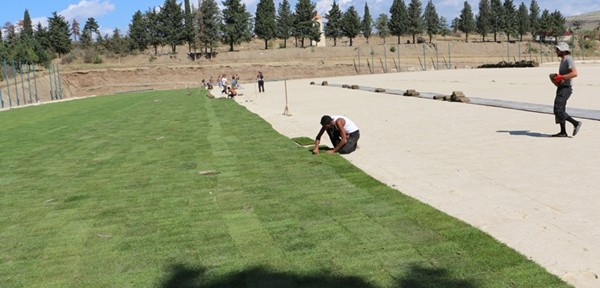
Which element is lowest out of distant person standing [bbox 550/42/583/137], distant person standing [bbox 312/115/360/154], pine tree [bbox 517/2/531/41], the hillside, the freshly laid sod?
the freshly laid sod

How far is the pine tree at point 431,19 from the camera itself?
11762cm

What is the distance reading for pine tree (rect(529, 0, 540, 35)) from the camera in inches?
4875

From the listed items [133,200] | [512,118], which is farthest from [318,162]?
[512,118]

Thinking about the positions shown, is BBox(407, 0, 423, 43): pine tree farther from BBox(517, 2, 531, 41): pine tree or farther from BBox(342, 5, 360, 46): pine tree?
BBox(517, 2, 531, 41): pine tree

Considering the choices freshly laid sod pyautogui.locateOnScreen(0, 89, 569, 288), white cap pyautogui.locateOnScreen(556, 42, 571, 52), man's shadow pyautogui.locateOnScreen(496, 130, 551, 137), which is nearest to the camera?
freshly laid sod pyautogui.locateOnScreen(0, 89, 569, 288)

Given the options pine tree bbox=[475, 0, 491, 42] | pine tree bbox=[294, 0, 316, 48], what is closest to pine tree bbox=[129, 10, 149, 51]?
pine tree bbox=[294, 0, 316, 48]

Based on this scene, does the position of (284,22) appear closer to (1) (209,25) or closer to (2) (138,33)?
(1) (209,25)

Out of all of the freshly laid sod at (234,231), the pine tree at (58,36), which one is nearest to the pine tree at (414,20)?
the pine tree at (58,36)

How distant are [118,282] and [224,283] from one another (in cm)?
95

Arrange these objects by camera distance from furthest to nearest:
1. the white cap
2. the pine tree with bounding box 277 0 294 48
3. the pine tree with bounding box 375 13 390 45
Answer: the pine tree with bounding box 375 13 390 45 < the pine tree with bounding box 277 0 294 48 < the white cap

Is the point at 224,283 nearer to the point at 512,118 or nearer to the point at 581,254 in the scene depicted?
the point at 581,254

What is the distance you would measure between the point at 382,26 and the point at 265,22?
38.0 meters

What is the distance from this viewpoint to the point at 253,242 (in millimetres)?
5336

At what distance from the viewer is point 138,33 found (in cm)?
10312
